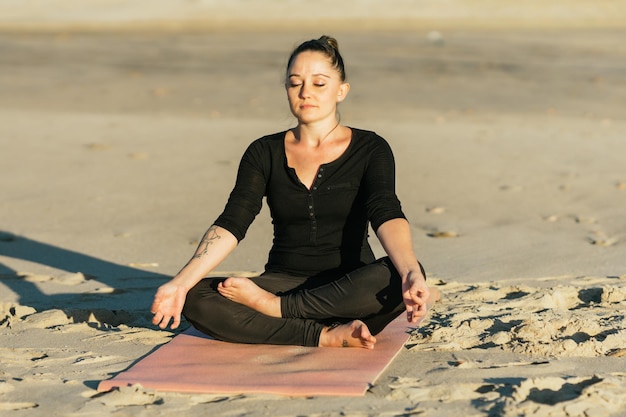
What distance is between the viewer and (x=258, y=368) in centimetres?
373

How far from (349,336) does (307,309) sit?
22cm

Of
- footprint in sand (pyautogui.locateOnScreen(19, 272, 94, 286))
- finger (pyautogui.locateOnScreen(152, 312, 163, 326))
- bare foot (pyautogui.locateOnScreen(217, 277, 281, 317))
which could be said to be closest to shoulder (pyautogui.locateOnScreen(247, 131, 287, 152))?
bare foot (pyautogui.locateOnScreen(217, 277, 281, 317))

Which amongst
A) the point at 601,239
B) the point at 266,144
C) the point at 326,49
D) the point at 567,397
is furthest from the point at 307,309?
the point at 601,239

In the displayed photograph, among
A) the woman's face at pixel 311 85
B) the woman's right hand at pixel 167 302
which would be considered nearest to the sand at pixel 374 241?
the woman's right hand at pixel 167 302

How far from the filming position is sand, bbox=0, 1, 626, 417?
3.50 meters

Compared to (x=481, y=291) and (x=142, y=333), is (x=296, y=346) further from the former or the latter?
(x=481, y=291)

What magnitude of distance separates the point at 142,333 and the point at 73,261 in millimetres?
1501

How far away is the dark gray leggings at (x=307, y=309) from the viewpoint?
3.98 meters

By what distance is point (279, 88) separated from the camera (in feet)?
44.1

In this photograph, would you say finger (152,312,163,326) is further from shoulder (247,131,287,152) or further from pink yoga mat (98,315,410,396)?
shoulder (247,131,287,152)

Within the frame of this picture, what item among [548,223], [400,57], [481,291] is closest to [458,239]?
[548,223]

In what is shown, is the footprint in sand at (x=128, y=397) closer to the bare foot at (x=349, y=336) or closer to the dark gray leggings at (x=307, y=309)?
the dark gray leggings at (x=307, y=309)

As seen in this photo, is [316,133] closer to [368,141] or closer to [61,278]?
[368,141]

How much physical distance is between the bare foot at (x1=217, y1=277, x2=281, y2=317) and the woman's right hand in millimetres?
184
